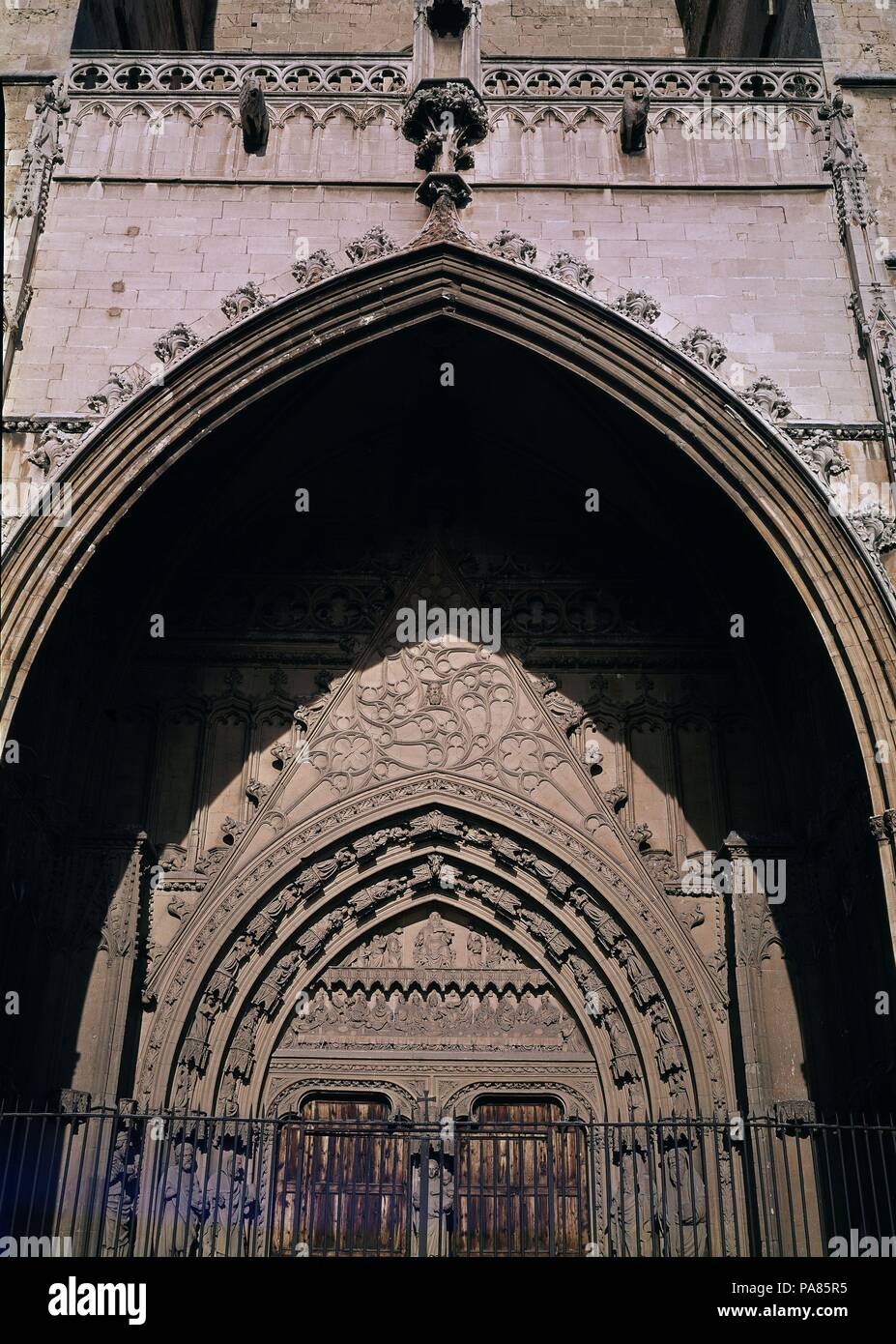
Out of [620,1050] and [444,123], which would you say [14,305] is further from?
[620,1050]

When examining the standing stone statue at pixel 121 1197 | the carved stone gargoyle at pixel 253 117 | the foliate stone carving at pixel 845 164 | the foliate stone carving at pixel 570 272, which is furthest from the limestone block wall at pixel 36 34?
the standing stone statue at pixel 121 1197

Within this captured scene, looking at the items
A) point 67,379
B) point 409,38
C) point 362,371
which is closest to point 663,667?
point 362,371

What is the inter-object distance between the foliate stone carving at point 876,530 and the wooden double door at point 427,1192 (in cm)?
479

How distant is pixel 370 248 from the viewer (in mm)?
10938

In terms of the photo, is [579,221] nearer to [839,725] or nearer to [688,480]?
[688,480]

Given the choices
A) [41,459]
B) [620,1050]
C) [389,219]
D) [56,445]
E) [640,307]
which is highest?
[389,219]

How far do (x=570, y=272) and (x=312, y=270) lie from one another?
80.6 inches

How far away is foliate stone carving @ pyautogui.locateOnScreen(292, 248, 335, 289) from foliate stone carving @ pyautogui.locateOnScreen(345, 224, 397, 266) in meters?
0.18

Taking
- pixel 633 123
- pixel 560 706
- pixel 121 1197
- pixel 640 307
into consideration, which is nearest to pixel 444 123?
pixel 633 123

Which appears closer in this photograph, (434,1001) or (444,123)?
(434,1001)

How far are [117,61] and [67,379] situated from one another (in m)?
3.41

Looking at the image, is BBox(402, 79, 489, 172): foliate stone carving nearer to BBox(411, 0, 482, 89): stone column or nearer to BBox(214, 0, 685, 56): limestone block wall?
BBox(411, 0, 482, 89): stone column

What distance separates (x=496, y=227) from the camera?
1128 cm

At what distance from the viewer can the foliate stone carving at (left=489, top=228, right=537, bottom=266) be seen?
430 inches
